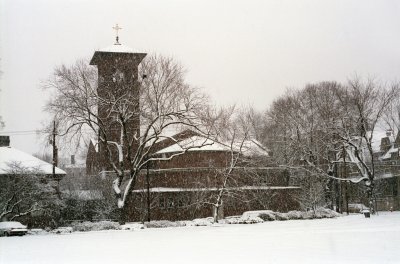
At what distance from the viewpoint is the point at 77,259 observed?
18828 mm

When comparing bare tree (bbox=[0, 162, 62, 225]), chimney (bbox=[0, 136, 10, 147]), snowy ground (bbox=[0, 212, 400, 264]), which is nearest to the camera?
snowy ground (bbox=[0, 212, 400, 264])

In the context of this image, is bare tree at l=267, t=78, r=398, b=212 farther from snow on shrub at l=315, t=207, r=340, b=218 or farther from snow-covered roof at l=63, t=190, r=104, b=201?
snow-covered roof at l=63, t=190, r=104, b=201

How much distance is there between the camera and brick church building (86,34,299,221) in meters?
51.5

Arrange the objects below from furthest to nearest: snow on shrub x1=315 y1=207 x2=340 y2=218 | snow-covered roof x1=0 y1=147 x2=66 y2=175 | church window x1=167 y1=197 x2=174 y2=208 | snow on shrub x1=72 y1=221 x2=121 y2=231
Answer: church window x1=167 y1=197 x2=174 y2=208, snow on shrub x1=315 y1=207 x2=340 y2=218, snow-covered roof x1=0 y1=147 x2=66 y2=175, snow on shrub x1=72 y1=221 x2=121 y2=231

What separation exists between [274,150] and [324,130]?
985 centimetres

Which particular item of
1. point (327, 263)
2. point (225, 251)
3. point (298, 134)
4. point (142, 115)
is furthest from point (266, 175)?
point (327, 263)

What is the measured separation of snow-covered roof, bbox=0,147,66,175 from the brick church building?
9.70 metres

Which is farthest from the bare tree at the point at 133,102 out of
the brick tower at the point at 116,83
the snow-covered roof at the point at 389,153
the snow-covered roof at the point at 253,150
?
the snow-covered roof at the point at 389,153

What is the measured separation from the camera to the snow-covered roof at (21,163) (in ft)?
129

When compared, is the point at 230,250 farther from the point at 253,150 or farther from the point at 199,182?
the point at 253,150

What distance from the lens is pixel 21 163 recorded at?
137 feet

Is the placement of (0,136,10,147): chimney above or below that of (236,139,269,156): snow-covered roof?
above

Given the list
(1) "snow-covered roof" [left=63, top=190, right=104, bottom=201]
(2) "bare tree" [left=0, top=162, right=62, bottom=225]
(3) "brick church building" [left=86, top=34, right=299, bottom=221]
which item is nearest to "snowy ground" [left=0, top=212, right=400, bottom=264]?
(2) "bare tree" [left=0, top=162, right=62, bottom=225]

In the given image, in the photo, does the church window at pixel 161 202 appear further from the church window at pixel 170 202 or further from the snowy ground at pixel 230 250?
the snowy ground at pixel 230 250
